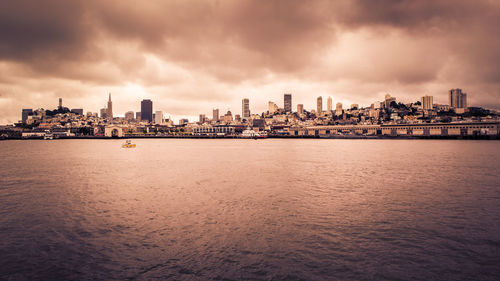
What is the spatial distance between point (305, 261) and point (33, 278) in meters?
9.48

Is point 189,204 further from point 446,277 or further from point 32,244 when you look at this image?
point 446,277

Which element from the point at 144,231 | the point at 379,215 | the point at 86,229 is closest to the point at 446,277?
the point at 379,215

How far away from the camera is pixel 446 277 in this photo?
9.59m

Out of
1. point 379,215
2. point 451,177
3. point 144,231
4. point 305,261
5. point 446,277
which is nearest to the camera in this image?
point 446,277

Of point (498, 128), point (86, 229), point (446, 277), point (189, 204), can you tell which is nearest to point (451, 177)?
point (446, 277)

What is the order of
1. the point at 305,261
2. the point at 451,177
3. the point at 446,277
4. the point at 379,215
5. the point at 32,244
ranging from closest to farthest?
the point at 446,277 < the point at 305,261 < the point at 32,244 < the point at 379,215 < the point at 451,177

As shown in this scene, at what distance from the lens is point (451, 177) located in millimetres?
31734

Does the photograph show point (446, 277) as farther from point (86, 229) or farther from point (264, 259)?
point (86, 229)

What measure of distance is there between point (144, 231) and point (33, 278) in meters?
5.03

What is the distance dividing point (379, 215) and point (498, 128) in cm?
22765

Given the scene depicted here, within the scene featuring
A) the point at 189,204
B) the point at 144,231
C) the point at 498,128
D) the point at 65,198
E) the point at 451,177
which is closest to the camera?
the point at 144,231

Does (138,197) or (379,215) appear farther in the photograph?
(138,197)

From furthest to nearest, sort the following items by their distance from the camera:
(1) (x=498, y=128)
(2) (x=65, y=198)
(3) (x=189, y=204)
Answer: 1. (1) (x=498, y=128)
2. (2) (x=65, y=198)
3. (3) (x=189, y=204)

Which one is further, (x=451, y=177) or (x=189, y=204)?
(x=451, y=177)
